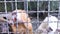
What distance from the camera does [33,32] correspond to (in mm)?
2734

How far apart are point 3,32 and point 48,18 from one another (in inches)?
27.0

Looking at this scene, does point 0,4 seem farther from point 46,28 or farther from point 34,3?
point 46,28

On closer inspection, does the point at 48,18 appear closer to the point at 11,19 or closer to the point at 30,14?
the point at 30,14

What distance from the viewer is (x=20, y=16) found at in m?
2.69

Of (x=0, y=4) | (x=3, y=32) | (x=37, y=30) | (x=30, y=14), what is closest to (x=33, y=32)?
(x=37, y=30)

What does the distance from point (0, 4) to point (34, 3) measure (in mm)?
485

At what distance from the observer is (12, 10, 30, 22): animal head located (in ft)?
8.79

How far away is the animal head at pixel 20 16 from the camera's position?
105 inches

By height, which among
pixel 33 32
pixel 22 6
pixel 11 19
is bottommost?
pixel 33 32

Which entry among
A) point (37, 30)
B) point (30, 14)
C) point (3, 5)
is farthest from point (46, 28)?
point (3, 5)

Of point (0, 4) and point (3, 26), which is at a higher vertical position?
point (0, 4)

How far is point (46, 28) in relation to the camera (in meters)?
2.71

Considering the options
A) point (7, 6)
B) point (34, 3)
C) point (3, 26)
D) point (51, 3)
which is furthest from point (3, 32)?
point (51, 3)

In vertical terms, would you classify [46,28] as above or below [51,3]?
below
